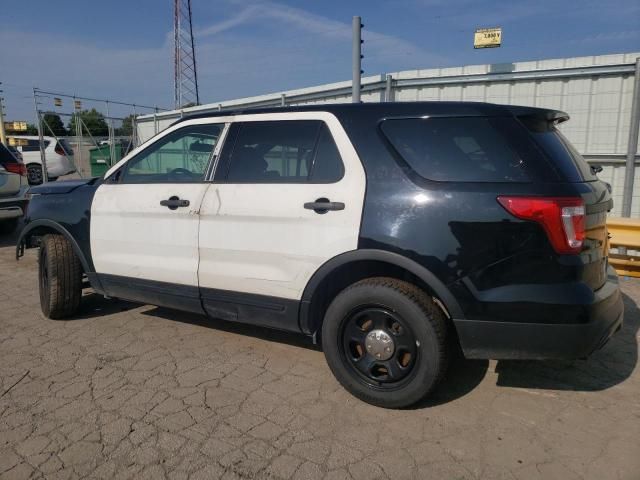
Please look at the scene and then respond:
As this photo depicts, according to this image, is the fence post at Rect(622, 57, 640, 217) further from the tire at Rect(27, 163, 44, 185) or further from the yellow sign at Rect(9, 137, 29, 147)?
the tire at Rect(27, 163, 44, 185)

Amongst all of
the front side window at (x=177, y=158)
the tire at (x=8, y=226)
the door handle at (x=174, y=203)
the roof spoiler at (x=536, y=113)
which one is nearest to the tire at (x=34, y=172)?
the tire at (x=8, y=226)

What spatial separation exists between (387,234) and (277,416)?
1215 mm

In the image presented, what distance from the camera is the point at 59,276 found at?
4164 millimetres

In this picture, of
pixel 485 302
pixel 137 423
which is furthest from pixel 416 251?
pixel 137 423

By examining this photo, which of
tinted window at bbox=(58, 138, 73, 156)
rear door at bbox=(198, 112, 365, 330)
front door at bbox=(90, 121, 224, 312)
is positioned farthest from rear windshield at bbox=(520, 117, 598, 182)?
tinted window at bbox=(58, 138, 73, 156)

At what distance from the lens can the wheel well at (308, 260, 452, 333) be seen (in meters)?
2.88

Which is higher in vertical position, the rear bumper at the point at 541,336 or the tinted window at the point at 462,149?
the tinted window at the point at 462,149

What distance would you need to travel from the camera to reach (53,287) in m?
4.18

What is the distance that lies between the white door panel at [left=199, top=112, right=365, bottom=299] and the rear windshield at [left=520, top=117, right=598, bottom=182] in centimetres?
96

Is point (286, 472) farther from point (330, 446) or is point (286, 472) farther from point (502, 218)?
point (502, 218)

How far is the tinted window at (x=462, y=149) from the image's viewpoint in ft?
8.41

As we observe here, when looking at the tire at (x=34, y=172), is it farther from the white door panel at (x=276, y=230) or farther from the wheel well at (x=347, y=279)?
the wheel well at (x=347, y=279)

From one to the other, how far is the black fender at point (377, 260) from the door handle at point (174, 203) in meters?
1.12

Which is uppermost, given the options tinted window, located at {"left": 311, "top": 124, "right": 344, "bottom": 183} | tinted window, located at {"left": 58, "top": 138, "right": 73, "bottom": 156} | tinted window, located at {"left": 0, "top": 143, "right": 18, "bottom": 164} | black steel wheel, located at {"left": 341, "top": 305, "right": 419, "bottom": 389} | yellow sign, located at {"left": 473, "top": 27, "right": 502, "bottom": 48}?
yellow sign, located at {"left": 473, "top": 27, "right": 502, "bottom": 48}
